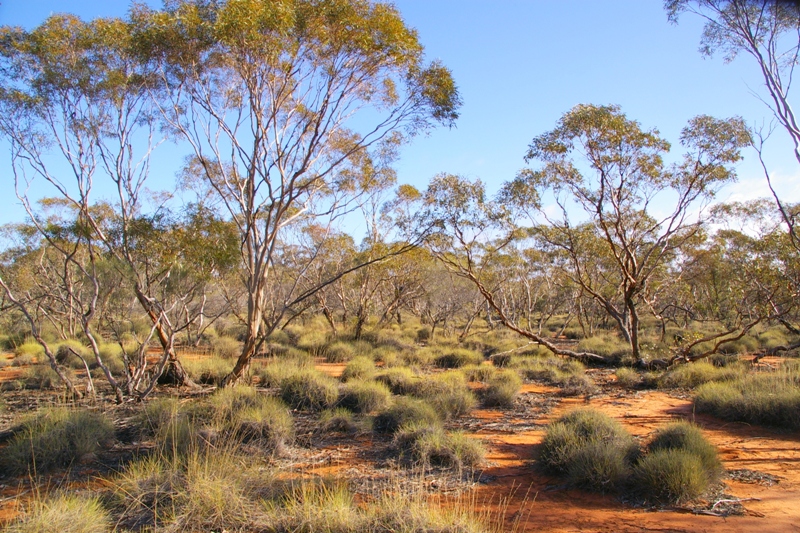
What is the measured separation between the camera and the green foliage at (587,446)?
5.38 metres

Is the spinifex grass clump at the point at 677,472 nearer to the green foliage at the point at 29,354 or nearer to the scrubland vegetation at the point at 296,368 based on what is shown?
the scrubland vegetation at the point at 296,368

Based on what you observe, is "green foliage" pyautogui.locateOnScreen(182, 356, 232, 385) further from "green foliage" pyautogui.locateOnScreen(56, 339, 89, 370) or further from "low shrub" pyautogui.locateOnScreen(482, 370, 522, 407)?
"low shrub" pyautogui.locateOnScreen(482, 370, 522, 407)

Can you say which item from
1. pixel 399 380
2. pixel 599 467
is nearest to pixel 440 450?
pixel 599 467

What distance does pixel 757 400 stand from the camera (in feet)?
27.2

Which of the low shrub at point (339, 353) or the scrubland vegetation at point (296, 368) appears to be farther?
the low shrub at point (339, 353)

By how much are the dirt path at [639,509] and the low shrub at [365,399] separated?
7.15 feet

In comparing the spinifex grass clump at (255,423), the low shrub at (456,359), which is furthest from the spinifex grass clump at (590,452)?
the low shrub at (456,359)

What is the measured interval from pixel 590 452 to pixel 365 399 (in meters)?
4.66

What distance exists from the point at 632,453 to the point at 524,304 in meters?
26.0

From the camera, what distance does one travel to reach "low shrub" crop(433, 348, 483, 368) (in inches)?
629

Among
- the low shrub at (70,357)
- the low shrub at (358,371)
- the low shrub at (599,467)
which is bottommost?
the low shrub at (599,467)

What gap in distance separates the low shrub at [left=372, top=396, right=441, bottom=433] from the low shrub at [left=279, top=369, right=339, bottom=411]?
5.55 ft

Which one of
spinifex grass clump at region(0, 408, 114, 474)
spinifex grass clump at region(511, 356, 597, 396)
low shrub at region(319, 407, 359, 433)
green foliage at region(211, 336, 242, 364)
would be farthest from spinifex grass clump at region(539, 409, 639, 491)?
green foliage at region(211, 336, 242, 364)

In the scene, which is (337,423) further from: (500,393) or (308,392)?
(500,393)
